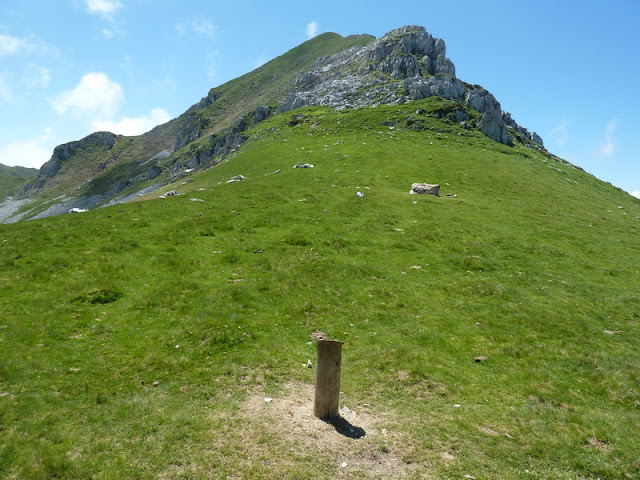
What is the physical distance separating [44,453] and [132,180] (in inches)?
8359

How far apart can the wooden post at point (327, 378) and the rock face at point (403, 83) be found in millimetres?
93409

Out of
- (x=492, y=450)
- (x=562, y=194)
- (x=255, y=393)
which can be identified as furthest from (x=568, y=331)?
(x=562, y=194)

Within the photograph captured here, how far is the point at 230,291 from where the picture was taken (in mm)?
20781

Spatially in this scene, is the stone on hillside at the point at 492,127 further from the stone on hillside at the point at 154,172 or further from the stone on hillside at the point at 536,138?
the stone on hillside at the point at 154,172

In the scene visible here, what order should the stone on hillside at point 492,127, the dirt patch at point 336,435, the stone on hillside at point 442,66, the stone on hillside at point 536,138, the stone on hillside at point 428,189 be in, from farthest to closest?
the stone on hillside at point 442,66, the stone on hillside at point 536,138, the stone on hillside at point 492,127, the stone on hillside at point 428,189, the dirt patch at point 336,435

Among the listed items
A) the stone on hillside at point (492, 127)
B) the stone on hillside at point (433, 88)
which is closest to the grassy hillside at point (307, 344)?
the stone on hillside at point (492, 127)

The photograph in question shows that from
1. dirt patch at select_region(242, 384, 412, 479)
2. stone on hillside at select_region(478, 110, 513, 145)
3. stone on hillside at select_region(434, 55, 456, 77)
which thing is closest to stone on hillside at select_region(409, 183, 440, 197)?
dirt patch at select_region(242, 384, 412, 479)

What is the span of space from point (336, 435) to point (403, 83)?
120m

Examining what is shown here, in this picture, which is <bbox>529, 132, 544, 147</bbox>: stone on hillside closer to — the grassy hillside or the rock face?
the rock face

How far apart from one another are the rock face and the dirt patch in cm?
9363

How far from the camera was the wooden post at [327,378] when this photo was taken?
11672 millimetres

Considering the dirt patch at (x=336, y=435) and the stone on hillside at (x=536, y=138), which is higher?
the stone on hillside at (x=536, y=138)

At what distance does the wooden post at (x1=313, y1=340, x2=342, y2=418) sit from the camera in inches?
460

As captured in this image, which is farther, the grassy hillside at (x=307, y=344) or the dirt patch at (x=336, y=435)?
the grassy hillside at (x=307, y=344)
